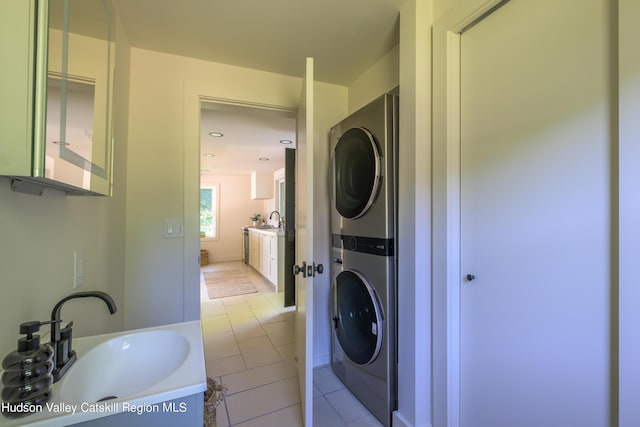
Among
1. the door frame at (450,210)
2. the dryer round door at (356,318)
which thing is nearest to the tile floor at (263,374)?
the dryer round door at (356,318)

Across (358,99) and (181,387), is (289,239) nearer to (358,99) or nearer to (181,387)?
(358,99)

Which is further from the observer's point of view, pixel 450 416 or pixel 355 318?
pixel 355 318

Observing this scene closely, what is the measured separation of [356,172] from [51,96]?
4.73 ft

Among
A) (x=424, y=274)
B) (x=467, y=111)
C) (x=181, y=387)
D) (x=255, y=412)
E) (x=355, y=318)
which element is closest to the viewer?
(x=181, y=387)

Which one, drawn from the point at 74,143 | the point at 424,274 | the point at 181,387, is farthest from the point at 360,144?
the point at 181,387

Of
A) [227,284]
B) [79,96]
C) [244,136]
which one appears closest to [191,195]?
[79,96]

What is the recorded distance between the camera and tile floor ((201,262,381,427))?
1.62 meters

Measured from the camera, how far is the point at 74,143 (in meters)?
0.78

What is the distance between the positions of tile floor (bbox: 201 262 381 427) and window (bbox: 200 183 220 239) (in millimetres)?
3631

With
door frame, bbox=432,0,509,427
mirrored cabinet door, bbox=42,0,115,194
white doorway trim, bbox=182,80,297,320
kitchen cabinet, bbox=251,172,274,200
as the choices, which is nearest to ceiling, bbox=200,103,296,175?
white doorway trim, bbox=182,80,297,320

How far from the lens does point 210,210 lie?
6.92m

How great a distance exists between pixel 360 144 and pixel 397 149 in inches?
11.2

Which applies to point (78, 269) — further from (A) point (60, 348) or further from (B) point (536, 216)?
(B) point (536, 216)

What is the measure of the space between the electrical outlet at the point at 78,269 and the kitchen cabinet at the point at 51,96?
0.28m
